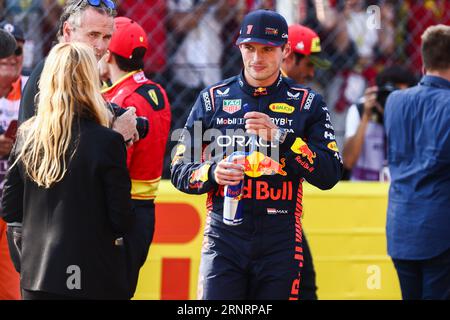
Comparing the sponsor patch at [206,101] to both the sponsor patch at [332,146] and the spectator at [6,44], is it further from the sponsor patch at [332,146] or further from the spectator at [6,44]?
the spectator at [6,44]

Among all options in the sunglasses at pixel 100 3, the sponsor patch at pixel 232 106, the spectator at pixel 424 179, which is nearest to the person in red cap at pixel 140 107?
the sunglasses at pixel 100 3

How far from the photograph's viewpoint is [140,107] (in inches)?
203

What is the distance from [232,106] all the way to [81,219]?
0.94 metres

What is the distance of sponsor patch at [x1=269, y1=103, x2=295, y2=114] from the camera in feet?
14.5

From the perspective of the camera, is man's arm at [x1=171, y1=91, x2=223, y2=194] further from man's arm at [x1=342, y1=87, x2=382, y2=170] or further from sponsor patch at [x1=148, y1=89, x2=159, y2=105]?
man's arm at [x1=342, y1=87, x2=382, y2=170]

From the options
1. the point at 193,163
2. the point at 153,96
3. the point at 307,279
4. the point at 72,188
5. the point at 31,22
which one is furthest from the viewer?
the point at 31,22

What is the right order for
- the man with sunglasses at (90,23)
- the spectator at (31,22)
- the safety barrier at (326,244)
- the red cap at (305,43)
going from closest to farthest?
the man with sunglasses at (90,23) → the red cap at (305,43) → the safety barrier at (326,244) → the spectator at (31,22)

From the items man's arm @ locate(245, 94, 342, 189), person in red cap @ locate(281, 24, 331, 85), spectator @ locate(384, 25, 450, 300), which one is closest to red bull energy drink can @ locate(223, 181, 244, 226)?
man's arm @ locate(245, 94, 342, 189)

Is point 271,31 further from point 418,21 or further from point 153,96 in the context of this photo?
point 418,21

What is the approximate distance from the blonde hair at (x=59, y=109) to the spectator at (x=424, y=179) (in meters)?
2.10

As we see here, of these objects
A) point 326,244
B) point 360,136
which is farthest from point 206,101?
point 360,136

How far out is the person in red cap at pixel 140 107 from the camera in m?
5.12
